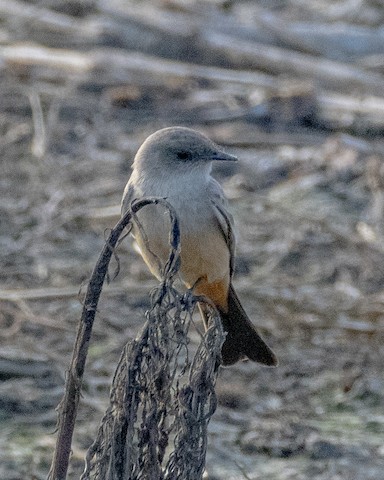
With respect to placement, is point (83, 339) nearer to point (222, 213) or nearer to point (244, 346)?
point (222, 213)

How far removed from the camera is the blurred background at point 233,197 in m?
6.35

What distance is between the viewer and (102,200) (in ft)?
30.3

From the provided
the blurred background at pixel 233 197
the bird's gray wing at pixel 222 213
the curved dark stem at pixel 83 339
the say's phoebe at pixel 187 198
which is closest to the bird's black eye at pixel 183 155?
the say's phoebe at pixel 187 198

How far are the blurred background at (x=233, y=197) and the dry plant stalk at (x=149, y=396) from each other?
2316mm

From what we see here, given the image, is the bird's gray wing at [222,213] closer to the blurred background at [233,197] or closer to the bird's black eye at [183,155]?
the bird's black eye at [183,155]

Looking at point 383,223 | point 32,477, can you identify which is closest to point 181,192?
point 32,477

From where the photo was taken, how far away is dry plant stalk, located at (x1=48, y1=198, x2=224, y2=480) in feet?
10.8

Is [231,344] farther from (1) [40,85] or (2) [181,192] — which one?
(1) [40,85]

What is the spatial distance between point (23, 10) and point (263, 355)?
7.79 meters

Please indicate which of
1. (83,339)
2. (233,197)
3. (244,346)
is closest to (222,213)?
(244,346)

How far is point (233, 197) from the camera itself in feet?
30.3

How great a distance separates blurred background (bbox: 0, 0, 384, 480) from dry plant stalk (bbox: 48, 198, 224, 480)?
2316mm

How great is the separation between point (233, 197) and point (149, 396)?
6.02m

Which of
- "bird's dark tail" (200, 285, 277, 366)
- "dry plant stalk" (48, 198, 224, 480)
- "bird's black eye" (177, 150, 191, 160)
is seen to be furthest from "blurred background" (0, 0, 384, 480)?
"dry plant stalk" (48, 198, 224, 480)
